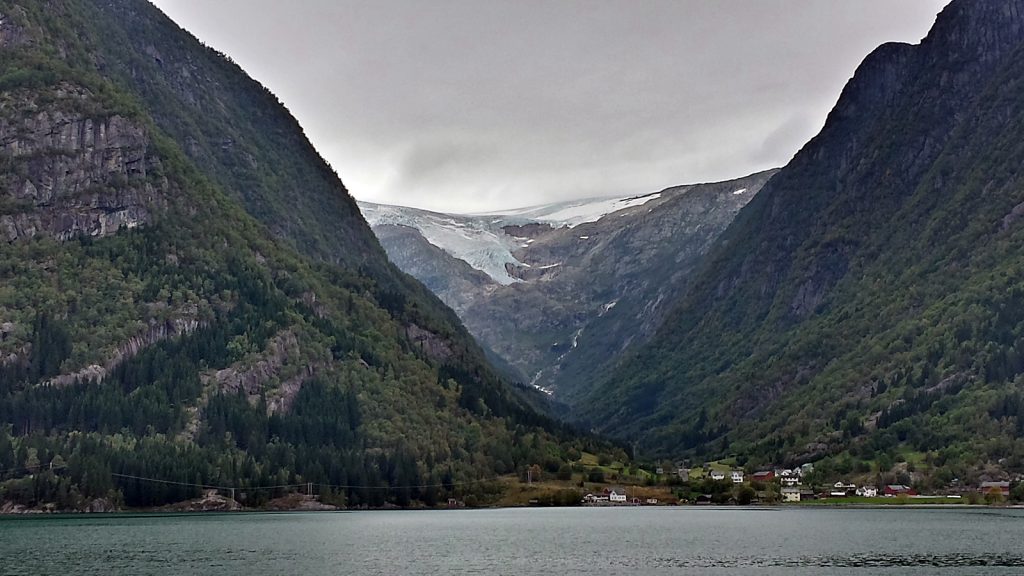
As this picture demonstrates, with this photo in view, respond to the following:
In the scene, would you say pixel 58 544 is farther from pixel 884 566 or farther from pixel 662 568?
pixel 884 566

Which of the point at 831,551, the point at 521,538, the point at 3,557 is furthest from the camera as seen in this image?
the point at 521,538

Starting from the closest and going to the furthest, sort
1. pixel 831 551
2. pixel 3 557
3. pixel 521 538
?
1. pixel 3 557
2. pixel 831 551
3. pixel 521 538

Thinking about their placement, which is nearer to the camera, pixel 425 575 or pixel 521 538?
pixel 425 575

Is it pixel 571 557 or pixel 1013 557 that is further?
pixel 571 557

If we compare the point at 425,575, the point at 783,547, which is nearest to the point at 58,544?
the point at 425,575

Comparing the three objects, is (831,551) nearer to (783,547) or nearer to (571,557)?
(783,547)

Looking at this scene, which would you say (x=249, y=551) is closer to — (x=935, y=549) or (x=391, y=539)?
(x=391, y=539)

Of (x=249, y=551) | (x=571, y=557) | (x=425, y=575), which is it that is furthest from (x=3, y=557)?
(x=571, y=557)

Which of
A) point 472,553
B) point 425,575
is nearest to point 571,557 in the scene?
point 472,553

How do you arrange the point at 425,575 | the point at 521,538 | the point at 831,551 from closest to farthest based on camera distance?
the point at 425,575, the point at 831,551, the point at 521,538
